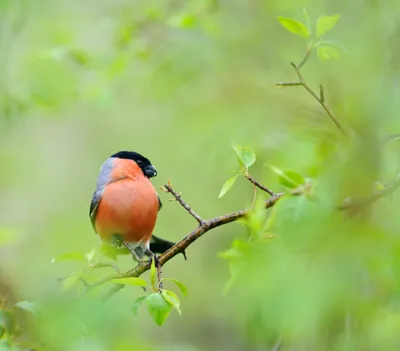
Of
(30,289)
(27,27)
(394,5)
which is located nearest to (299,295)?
(30,289)

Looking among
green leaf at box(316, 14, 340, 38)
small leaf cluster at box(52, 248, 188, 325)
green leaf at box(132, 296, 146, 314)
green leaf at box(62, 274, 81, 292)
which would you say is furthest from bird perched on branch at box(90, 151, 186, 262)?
green leaf at box(316, 14, 340, 38)

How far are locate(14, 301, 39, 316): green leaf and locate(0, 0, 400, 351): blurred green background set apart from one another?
0.08ft

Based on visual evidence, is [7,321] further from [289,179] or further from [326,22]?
[326,22]

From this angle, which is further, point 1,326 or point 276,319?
point 1,326

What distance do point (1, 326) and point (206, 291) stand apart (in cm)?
422

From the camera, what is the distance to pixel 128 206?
2.70 metres

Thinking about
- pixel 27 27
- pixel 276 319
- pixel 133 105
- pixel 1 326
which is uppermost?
pixel 276 319

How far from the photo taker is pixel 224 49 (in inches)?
153

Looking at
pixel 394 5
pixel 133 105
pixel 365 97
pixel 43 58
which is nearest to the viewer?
pixel 365 97

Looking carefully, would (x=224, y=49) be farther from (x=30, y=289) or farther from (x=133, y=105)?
(x=133, y=105)

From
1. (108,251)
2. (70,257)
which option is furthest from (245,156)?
(108,251)

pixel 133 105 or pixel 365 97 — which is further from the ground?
pixel 365 97

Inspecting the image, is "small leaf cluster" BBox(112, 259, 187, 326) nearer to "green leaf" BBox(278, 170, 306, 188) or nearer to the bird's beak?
"green leaf" BBox(278, 170, 306, 188)

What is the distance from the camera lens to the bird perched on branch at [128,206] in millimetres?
2650
